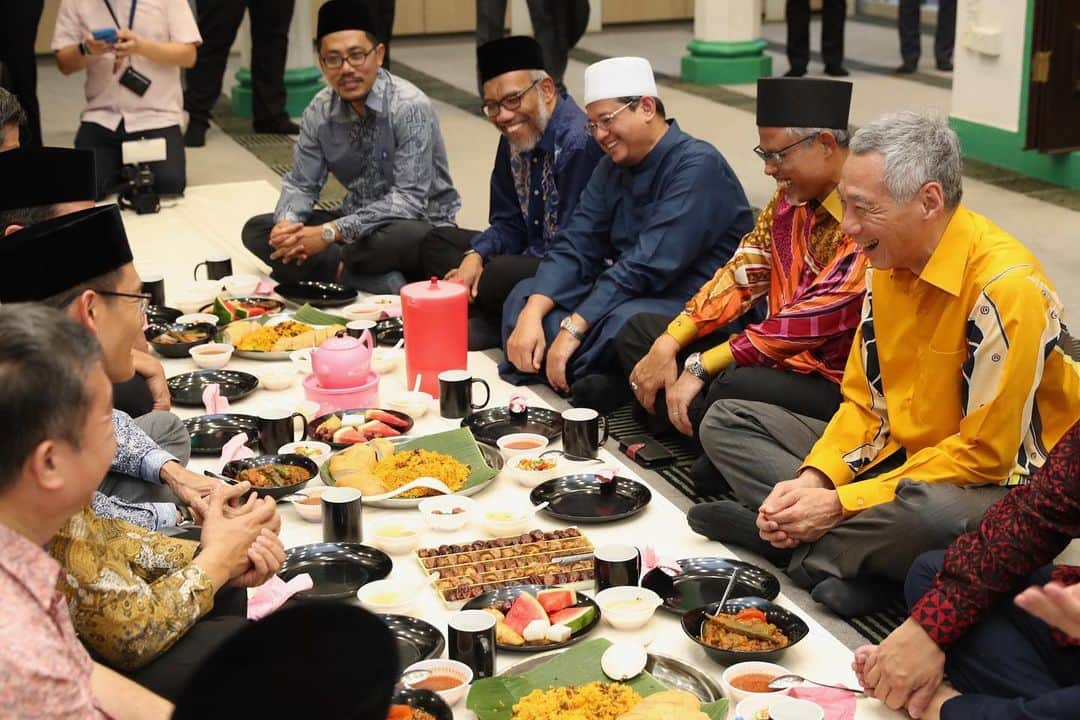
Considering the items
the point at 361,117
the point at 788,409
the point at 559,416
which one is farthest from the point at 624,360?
the point at 361,117

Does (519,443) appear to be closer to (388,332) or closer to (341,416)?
(341,416)

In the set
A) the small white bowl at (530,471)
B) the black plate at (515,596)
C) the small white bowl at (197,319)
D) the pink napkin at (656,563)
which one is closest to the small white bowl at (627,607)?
the black plate at (515,596)

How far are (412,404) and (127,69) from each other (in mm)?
3243

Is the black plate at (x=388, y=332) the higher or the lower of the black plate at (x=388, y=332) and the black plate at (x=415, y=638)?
the higher

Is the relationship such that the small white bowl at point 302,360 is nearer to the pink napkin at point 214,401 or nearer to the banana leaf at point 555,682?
the pink napkin at point 214,401

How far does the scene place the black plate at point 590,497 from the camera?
3033mm

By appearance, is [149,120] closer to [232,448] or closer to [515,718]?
[232,448]

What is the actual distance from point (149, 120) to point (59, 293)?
4.13 m

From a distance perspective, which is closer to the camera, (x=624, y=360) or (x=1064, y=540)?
(x=1064, y=540)

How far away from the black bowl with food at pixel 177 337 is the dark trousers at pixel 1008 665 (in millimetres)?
2569

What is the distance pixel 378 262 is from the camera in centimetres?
489

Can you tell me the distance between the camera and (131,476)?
117 inches

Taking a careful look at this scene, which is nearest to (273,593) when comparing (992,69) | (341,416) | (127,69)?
(341,416)

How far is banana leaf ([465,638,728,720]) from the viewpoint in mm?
2234
